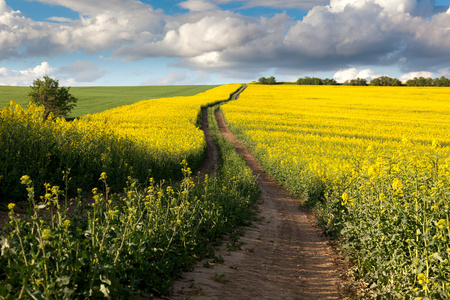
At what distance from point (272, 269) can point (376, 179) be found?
275 cm

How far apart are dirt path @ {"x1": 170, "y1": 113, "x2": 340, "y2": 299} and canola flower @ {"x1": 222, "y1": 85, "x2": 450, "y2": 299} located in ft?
2.07

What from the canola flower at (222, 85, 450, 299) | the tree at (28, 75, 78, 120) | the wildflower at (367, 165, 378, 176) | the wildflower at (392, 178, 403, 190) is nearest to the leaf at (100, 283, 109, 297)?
the canola flower at (222, 85, 450, 299)

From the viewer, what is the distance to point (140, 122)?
1086 inches

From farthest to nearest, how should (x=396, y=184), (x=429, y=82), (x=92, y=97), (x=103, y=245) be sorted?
(x=429, y=82), (x=92, y=97), (x=396, y=184), (x=103, y=245)

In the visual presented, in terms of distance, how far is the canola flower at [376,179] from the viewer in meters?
4.68

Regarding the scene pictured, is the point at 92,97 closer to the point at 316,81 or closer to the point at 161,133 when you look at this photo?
the point at 161,133

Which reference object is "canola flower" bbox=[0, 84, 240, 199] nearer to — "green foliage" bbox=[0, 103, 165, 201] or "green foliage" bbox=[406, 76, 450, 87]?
"green foliage" bbox=[0, 103, 165, 201]

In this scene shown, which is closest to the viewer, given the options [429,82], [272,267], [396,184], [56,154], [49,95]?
[396,184]

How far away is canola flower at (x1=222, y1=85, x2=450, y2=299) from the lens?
4.68 meters

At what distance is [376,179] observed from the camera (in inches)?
258

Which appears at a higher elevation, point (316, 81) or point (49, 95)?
point (316, 81)

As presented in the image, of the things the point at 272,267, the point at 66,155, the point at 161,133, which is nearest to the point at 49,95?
the point at 161,133

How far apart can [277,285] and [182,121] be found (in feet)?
80.7

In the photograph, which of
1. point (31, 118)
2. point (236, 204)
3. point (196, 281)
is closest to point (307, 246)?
point (236, 204)
